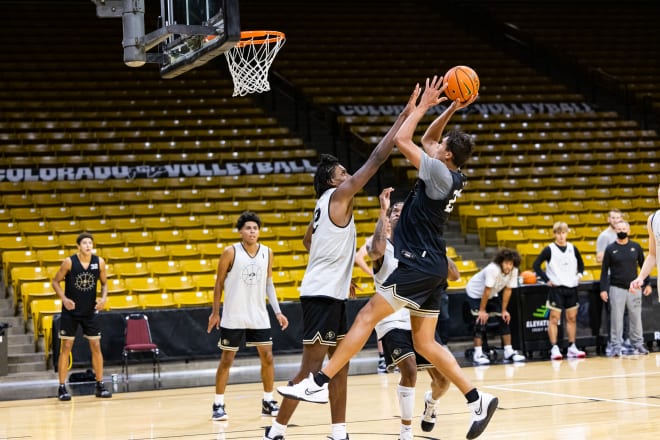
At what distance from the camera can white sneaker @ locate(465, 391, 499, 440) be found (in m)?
5.84

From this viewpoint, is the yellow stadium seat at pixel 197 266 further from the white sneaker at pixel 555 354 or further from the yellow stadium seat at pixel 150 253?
the white sneaker at pixel 555 354

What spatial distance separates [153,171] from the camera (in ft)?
55.4

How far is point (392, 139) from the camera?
595cm

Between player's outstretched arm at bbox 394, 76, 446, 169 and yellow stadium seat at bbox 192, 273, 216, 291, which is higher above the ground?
player's outstretched arm at bbox 394, 76, 446, 169

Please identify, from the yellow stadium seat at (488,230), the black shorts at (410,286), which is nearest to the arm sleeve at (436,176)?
the black shorts at (410,286)

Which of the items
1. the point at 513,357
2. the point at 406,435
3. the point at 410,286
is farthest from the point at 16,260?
the point at 410,286

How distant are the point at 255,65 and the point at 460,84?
449 centimetres

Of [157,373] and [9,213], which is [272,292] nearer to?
[157,373]

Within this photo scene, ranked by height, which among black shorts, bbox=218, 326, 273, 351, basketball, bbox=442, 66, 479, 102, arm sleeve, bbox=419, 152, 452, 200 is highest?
basketball, bbox=442, 66, 479, 102

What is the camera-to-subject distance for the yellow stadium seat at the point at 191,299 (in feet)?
41.8

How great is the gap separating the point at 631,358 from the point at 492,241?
4.44 m

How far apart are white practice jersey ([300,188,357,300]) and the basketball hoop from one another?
341 cm

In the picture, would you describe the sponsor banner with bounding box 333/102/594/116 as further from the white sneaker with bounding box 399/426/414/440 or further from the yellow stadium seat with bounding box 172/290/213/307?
the white sneaker with bounding box 399/426/414/440

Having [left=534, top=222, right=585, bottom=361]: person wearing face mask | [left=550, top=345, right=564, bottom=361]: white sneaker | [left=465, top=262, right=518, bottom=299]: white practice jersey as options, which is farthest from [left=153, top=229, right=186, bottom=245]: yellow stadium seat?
[left=550, top=345, right=564, bottom=361]: white sneaker
